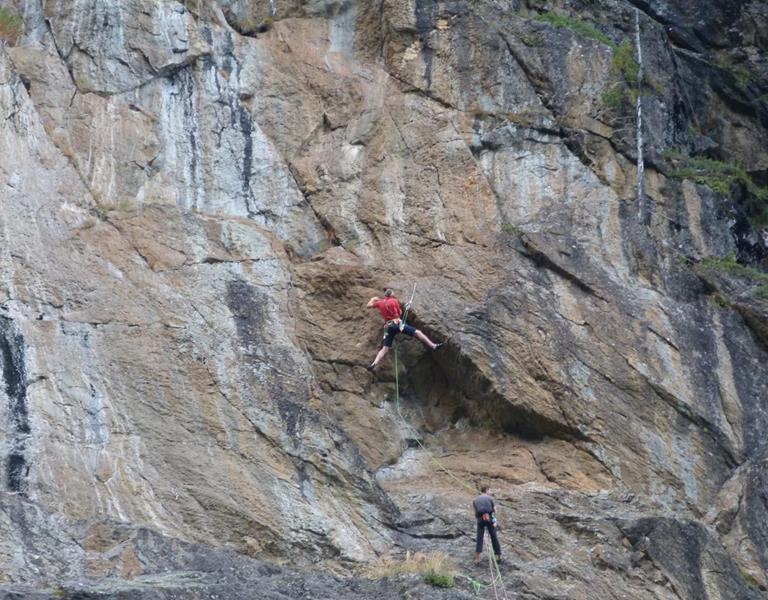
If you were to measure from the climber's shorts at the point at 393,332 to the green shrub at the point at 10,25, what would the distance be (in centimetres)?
771

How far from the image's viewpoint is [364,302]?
1930 cm

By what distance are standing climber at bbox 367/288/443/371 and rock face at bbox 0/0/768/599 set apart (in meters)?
0.34

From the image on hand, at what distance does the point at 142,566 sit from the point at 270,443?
2830mm

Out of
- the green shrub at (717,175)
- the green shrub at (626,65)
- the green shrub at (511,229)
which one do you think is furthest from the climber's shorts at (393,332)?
the green shrub at (626,65)

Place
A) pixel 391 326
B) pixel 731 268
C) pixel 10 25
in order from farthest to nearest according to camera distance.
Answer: pixel 10 25, pixel 731 268, pixel 391 326

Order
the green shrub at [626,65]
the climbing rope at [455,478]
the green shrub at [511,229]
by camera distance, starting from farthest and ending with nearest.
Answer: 1. the green shrub at [626,65]
2. the green shrub at [511,229]
3. the climbing rope at [455,478]

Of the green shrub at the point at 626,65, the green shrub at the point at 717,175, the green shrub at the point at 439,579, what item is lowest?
the green shrub at the point at 439,579

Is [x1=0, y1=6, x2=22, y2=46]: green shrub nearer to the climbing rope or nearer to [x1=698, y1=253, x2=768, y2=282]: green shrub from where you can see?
the climbing rope

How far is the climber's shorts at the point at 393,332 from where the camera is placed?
1852cm

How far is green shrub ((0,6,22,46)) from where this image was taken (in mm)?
21095

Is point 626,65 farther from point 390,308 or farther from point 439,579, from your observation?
point 439,579

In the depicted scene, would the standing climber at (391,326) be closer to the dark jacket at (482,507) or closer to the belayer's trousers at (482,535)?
the dark jacket at (482,507)

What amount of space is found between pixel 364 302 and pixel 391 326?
929 mm

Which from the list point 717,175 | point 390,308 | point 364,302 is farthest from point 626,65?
point 390,308
